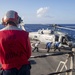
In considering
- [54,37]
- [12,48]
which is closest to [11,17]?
[12,48]

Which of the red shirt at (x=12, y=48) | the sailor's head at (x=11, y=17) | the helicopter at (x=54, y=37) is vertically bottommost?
the helicopter at (x=54, y=37)

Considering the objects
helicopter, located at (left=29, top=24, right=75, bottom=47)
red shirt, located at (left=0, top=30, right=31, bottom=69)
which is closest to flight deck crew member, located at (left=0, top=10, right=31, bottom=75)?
red shirt, located at (left=0, top=30, right=31, bottom=69)

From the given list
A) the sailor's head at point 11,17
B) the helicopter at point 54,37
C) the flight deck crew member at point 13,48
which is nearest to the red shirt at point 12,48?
the flight deck crew member at point 13,48

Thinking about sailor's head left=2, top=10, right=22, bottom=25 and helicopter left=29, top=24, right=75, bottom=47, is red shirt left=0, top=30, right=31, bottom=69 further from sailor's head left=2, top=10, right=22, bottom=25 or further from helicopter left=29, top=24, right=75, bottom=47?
helicopter left=29, top=24, right=75, bottom=47

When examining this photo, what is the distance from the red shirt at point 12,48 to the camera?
11.6 ft

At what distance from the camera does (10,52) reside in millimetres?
3559

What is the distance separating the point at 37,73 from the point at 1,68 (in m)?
9.29

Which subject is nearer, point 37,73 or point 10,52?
point 10,52

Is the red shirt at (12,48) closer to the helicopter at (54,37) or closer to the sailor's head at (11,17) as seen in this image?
the sailor's head at (11,17)

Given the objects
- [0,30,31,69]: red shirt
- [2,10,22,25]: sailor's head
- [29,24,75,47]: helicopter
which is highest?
[2,10,22,25]: sailor's head

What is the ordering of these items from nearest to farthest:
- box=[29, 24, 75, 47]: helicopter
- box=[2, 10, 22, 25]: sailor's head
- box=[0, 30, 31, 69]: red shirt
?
box=[0, 30, 31, 69]: red shirt
box=[2, 10, 22, 25]: sailor's head
box=[29, 24, 75, 47]: helicopter

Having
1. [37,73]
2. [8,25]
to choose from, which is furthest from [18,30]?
[37,73]

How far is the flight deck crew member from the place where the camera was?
3.54 m

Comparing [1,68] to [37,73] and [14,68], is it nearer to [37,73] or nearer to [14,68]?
[14,68]
